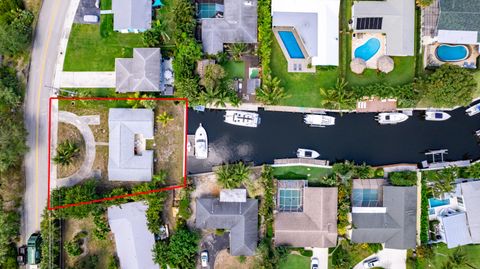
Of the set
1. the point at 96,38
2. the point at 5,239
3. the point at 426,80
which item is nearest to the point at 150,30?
the point at 96,38

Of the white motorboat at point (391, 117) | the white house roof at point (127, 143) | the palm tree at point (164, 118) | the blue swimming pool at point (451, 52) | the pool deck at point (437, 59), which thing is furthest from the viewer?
the white motorboat at point (391, 117)

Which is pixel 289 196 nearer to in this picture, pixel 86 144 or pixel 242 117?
pixel 242 117

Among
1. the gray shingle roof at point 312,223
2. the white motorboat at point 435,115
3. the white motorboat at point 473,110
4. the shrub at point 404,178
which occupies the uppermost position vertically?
the white motorboat at point 473,110

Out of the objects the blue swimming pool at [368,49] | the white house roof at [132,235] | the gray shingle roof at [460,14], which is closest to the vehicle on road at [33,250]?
the white house roof at [132,235]

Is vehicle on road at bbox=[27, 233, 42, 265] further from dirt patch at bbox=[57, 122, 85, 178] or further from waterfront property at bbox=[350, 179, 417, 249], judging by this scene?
waterfront property at bbox=[350, 179, 417, 249]

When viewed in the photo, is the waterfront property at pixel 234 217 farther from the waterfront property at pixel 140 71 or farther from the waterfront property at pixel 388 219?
the waterfront property at pixel 140 71

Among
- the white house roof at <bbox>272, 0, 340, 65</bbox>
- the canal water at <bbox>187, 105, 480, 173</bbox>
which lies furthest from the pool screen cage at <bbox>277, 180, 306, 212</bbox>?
the white house roof at <bbox>272, 0, 340, 65</bbox>
